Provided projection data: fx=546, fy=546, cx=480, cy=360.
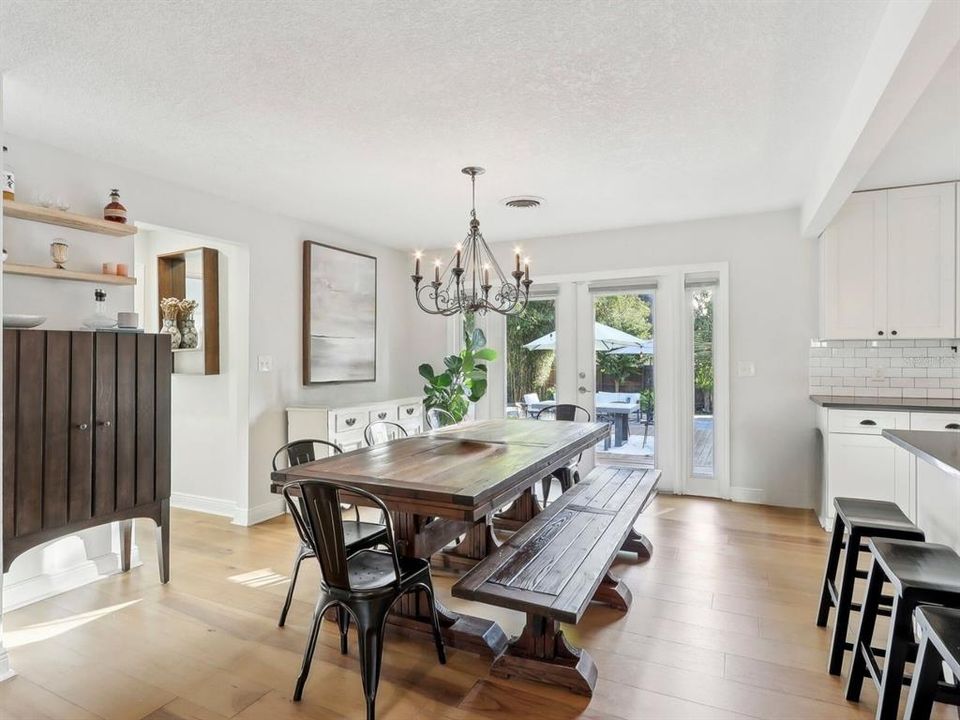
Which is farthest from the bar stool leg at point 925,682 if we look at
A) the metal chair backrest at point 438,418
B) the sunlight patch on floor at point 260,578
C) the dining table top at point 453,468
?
the metal chair backrest at point 438,418

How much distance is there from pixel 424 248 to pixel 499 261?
868 mm

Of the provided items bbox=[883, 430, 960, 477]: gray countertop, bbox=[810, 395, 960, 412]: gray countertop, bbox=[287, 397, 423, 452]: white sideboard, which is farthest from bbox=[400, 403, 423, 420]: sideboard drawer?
bbox=[883, 430, 960, 477]: gray countertop

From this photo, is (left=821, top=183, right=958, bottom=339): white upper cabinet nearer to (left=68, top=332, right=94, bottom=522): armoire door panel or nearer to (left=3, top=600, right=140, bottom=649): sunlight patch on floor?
(left=68, top=332, right=94, bottom=522): armoire door panel

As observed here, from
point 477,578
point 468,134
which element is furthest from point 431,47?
point 477,578

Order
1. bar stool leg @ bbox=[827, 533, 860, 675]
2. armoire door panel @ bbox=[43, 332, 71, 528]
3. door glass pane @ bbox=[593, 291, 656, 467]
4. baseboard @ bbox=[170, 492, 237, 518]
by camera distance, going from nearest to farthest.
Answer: bar stool leg @ bbox=[827, 533, 860, 675], armoire door panel @ bbox=[43, 332, 71, 528], baseboard @ bbox=[170, 492, 237, 518], door glass pane @ bbox=[593, 291, 656, 467]

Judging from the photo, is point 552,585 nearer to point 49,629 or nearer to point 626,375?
point 49,629

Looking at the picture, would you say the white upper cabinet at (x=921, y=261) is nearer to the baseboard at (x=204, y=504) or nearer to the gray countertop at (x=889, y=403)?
the gray countertop at (x=889, y=403)

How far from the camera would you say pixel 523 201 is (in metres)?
4.11

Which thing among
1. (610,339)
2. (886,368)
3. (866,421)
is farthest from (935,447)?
(610,339)

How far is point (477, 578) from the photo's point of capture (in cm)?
194

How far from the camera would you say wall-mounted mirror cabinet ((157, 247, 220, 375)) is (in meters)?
4.37

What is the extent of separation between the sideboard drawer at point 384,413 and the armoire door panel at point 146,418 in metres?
1.92

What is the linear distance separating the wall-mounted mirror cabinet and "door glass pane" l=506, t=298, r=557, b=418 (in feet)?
9.12

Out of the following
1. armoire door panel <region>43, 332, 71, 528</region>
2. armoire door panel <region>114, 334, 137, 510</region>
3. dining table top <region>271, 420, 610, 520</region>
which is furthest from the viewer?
armoire door panel <region>114, 334, 137, 510</region>
